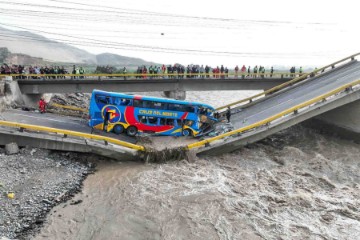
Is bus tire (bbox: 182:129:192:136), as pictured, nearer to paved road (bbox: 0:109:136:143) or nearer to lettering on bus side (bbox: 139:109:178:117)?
lettering on bus side (bbox: 139:109:178:117)

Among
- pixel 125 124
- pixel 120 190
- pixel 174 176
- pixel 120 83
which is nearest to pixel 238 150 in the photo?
pixel 174 176

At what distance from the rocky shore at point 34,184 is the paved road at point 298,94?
12.0 metres

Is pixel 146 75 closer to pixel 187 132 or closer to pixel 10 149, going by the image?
pixel 187 132

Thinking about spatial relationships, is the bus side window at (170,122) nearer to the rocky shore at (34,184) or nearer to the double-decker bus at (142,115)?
the double-decker bus at (142,115)

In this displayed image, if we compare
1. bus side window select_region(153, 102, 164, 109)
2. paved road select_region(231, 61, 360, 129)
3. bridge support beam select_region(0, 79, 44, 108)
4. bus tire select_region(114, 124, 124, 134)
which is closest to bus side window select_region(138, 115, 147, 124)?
bus side window select_region(153, 102, 164, 109)

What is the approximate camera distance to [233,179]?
1562 centimetres

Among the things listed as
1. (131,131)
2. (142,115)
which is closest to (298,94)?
(142,115)

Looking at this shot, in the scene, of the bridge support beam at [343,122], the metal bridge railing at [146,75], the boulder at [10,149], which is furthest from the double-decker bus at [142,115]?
the bridge support beam at [343,122]

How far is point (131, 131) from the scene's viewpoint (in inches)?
782

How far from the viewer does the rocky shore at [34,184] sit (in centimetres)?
1062

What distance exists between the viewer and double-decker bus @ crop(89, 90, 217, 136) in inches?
757

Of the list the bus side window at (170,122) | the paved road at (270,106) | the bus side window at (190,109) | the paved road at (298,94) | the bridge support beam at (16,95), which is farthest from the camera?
the bridge support beam at (16,95)

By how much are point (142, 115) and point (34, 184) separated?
27.3 feet

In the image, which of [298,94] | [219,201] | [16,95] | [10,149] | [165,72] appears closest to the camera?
[219,201]
